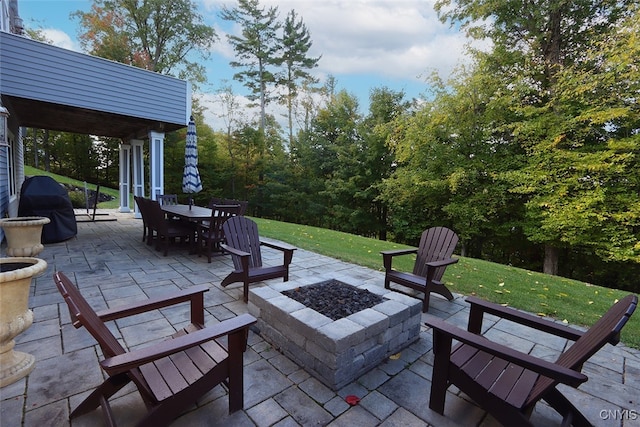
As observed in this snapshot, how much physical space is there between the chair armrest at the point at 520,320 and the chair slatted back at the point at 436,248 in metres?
0.98

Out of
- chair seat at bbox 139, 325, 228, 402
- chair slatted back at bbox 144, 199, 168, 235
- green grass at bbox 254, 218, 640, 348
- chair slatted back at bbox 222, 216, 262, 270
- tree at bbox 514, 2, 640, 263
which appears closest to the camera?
chair seat at bbox 139, 325, 228, 402

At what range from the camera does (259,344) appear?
90.0 inches

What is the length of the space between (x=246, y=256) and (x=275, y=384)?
4.52 feet

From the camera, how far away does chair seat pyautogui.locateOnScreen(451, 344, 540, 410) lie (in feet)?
4.76

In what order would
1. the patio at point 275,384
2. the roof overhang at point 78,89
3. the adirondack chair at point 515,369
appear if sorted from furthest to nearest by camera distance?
the roof overhang at point 78,89 < the patio at point 275,384 < the adirondack chair at point 515,369

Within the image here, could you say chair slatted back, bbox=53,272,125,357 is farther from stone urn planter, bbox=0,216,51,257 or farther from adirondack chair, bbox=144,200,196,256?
adirondack chair, bbox=144,200,196,256

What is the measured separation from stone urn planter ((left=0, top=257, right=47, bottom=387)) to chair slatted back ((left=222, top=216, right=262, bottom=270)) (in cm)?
162

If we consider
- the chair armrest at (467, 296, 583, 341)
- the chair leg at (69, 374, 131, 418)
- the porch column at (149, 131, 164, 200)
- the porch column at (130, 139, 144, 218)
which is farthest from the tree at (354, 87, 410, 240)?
the chair leg at (69, 374, 131, 418)

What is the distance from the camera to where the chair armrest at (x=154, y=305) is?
63.9 inches

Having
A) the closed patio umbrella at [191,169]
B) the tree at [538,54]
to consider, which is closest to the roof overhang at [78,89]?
the closed patio umbrella at [191,169]

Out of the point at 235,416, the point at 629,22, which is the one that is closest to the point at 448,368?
the point at 235,416

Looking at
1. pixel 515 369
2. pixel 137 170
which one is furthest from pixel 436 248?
pixel 137 170

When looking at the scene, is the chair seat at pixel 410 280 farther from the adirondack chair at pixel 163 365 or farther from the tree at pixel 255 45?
the tree at pixel 255 45

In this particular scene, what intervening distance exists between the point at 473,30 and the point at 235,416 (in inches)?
456
